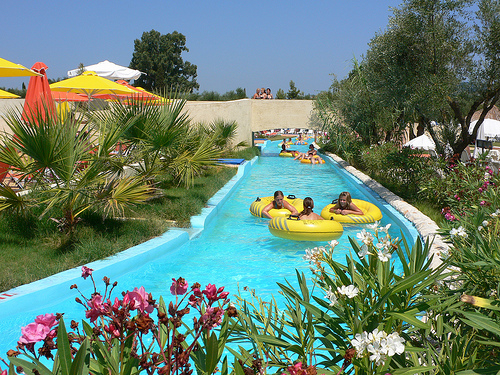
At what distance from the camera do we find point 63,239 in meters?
6.01

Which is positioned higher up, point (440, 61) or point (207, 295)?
point (440, 61)

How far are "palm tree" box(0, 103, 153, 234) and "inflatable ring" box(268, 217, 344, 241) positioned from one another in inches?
90.8

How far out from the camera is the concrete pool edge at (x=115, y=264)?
4480mm

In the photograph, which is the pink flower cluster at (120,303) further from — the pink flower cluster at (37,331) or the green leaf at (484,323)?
the green leaf at (484,323)

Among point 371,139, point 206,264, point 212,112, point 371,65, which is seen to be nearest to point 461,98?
point 371,65

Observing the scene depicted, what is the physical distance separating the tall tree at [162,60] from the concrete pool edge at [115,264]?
165 feet

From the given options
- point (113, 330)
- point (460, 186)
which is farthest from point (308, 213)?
point (113, 330)

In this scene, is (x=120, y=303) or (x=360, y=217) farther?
(x=360, y=217)

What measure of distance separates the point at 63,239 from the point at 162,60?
54.4 m

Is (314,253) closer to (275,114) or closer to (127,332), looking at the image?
(127,332)

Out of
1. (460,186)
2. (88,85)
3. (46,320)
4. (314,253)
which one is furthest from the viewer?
(88,85)

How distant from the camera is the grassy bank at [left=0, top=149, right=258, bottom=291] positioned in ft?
16.8

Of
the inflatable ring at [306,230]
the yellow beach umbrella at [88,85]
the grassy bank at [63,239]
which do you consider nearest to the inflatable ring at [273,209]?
the inflatable ring at [306,230]

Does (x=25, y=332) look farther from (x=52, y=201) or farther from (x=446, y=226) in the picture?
(x=52, y=201)
